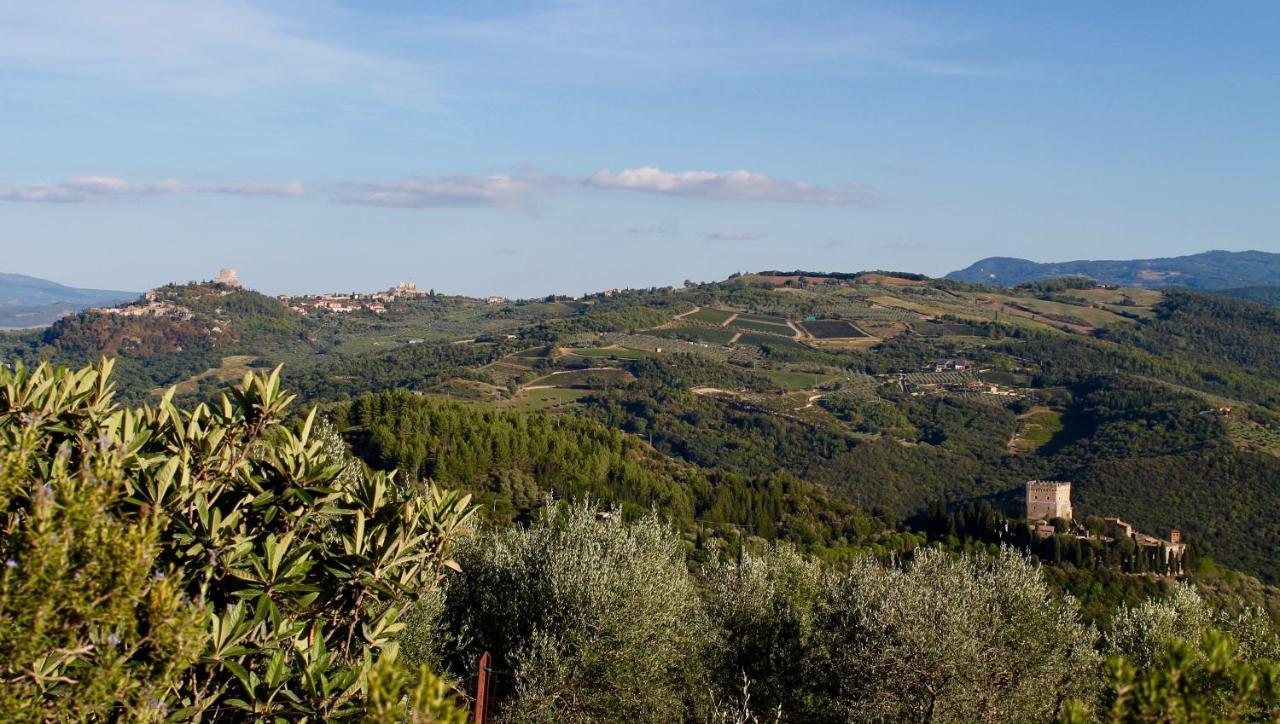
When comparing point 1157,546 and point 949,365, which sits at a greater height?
point 949,365

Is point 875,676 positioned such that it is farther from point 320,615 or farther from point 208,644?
point 208,644

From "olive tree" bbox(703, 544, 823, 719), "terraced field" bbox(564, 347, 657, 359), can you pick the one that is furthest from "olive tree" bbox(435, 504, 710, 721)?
"terraced field" bbox(564, 347, 657, 359)

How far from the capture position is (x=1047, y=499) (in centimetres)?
8350

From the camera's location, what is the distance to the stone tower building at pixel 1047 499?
272ft

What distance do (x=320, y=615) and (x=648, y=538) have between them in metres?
13.9

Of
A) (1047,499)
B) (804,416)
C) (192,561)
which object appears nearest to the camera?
(192,561)

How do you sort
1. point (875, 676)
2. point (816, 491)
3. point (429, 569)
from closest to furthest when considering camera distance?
point (429, 569)
point (875, 676)
point (816, 491)

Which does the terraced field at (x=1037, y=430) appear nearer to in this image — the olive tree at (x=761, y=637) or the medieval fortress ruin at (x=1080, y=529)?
the medieval fortress ruin at (x=1080, y=529)

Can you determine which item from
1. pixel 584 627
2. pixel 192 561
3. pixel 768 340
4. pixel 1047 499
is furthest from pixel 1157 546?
pixel 768 340

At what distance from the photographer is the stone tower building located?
82.8 metres

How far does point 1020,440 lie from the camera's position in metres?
133

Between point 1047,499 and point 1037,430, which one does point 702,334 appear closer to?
point 1037,430

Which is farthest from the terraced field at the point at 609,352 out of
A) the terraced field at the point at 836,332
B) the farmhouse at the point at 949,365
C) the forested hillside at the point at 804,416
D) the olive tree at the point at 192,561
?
the olive tree at the point at 192,561

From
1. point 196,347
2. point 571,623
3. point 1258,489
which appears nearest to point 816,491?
point 1258,489
